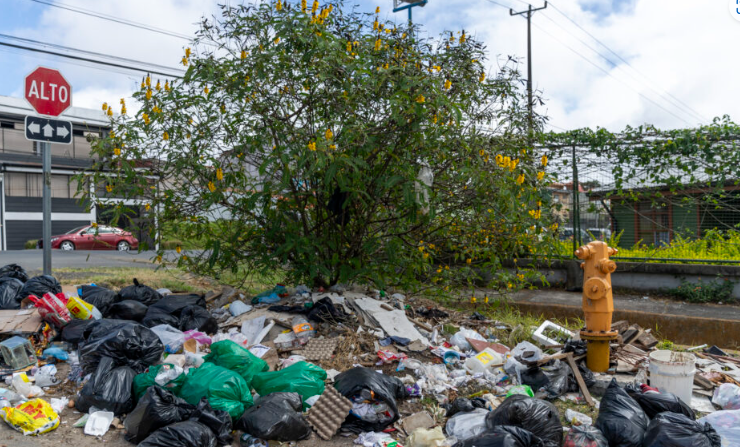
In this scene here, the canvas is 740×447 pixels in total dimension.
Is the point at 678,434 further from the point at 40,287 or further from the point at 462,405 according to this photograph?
the point at 40,287

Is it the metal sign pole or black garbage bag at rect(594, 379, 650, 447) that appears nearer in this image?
black garbage bag at rect(594, 379, 650, 447)

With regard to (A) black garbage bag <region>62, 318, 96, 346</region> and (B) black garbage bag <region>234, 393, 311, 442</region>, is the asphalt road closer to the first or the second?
(A) black garbage bag <region>62, 318, 96, 346</region>

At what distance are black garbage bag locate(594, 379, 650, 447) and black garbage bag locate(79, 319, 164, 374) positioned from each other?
3122 millimetres

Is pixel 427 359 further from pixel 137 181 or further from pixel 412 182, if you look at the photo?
pixel 137 181

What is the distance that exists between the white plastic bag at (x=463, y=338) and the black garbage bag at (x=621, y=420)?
1.69 metres

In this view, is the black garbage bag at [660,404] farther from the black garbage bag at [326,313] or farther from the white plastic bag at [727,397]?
the black garbage bag at [326,313]

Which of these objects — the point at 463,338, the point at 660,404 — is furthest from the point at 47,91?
the point at 660,404

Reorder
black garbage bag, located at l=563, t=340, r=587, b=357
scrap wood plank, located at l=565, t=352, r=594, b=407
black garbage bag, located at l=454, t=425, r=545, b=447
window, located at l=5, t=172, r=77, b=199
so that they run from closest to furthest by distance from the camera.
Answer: black garbage bag, located at l=454, t=425, r=545, b=447
scrap wood plank, located at l=565, t=352, r=594, b=407
black garbage bag, located at l=563, t=340, r=587, b=357
window, located at l=5, t=172, r=77, b=199

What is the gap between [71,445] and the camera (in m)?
3.09

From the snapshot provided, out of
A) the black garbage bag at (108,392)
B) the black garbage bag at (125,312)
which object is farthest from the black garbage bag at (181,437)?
the black garbage bag at (125,312)

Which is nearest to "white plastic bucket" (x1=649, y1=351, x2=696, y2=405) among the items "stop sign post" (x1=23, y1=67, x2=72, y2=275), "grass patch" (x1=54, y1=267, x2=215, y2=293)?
"grass patch" (x1=54, y1=267, x2=215, y2=293)

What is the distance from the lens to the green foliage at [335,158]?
15.0ft

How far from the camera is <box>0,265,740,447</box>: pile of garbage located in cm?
301

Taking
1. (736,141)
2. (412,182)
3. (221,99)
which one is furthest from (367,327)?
(736,141)
